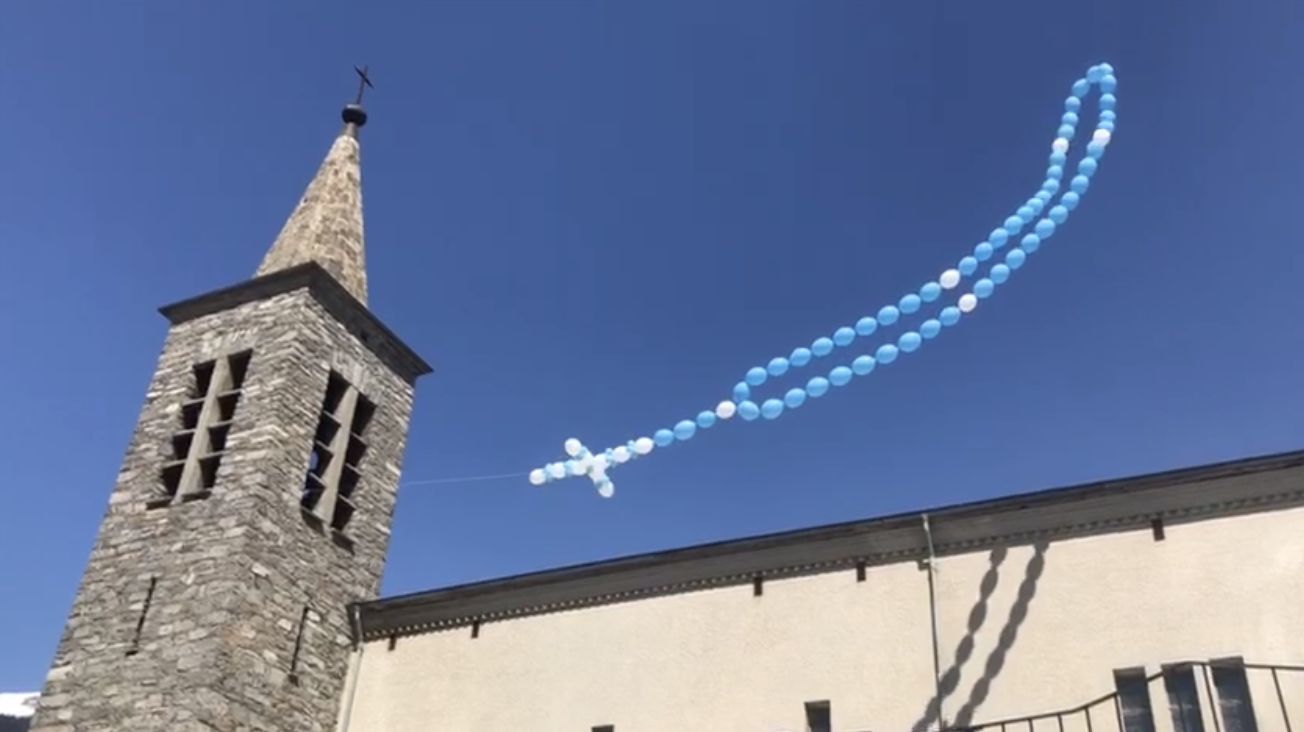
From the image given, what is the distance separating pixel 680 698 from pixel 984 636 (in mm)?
3127

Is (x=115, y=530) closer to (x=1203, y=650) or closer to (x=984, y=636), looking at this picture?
(x=984, y=636)

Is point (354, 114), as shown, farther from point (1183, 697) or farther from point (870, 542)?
point (1183, 697)

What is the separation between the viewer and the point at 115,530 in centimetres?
1436

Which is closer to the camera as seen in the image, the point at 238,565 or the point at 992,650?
the point at 992,650

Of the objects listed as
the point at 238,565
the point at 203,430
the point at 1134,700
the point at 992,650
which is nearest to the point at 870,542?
the point at 992,650

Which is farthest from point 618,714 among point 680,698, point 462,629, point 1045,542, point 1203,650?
point 1203,650

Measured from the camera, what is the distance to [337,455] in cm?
1503

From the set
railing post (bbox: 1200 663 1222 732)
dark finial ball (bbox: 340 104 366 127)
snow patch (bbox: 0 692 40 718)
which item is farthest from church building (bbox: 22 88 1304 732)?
snow patch (bbox: 0 692 40 718)

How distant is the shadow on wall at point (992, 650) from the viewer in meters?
10.3

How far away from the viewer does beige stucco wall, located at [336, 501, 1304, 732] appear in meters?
9.83

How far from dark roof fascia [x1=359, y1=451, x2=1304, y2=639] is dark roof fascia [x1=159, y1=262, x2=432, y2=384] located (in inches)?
149

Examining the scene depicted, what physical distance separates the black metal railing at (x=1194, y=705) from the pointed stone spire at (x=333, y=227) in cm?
1074

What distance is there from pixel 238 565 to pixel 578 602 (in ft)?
12.4

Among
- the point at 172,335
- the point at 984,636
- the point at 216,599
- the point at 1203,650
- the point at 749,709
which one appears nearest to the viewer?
the point at 1203,650
